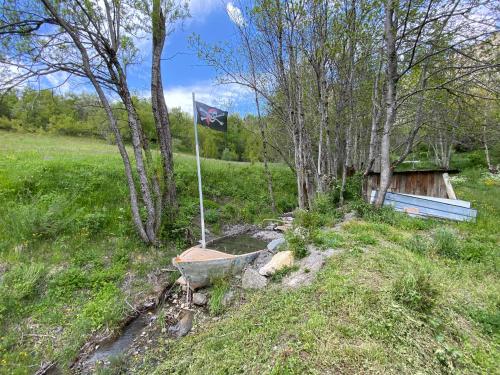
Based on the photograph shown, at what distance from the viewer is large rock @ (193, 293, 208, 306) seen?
14.8 ft

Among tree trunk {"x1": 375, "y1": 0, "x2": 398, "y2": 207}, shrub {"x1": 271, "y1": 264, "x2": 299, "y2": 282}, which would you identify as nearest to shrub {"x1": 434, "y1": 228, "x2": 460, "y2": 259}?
tree trunk {"x1": 375, "y1": 0, "x2": 398, "y2": 207}

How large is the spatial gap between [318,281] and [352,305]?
752mm

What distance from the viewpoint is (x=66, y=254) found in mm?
5895

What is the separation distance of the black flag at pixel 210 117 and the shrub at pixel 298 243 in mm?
3372

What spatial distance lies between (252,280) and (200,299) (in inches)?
41.1

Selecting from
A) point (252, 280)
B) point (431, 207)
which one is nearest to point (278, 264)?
point (252, 280)

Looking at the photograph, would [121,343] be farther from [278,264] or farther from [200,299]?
[278,264]

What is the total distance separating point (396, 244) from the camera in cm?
495

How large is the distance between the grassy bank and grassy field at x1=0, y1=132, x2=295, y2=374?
1.79m

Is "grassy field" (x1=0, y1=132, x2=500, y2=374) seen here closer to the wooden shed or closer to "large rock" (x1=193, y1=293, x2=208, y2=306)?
"large rock" (x1=193, y1=293, x2=208, y2=306)

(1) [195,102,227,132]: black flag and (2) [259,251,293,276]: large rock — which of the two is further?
(1) [195,102,227,132]: black flag

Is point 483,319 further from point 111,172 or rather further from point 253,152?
point 253,152

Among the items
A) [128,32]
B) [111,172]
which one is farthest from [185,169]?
[128,32]

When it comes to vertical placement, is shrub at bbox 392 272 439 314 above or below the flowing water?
above
